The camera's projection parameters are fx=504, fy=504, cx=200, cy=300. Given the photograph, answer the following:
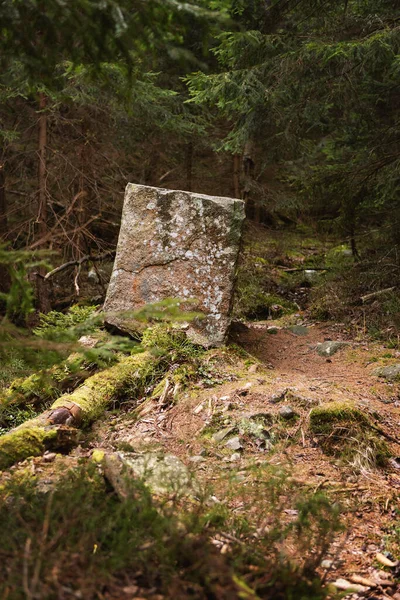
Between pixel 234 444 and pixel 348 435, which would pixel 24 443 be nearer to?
pixel 234 444

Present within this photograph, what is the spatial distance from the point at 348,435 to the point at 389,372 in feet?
6.23

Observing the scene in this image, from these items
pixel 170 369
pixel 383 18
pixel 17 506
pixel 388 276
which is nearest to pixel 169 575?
pixel 17 506

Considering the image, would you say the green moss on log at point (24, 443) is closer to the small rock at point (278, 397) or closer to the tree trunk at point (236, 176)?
the small rock at point (278, 397)

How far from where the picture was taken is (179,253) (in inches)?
273

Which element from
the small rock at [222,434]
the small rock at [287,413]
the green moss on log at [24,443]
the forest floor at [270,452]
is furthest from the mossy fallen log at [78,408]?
the small rock at [287,413]

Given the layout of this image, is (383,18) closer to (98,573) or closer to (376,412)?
(376,412)

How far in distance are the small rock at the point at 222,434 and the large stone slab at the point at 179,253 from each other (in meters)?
2.40

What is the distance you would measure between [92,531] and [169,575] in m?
0.44

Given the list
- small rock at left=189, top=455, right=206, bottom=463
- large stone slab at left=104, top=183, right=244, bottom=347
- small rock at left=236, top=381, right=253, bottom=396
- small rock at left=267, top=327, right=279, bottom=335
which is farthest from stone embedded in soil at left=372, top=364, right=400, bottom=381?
small rock at left=189, top=455, right=206, bottom=463

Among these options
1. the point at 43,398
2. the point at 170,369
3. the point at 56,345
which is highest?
the point at 56,345

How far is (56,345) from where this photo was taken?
8.87ft

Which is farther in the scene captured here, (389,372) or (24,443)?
(389,372)

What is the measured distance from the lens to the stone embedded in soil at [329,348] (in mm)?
7111

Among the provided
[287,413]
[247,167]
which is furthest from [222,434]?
[247,167]
